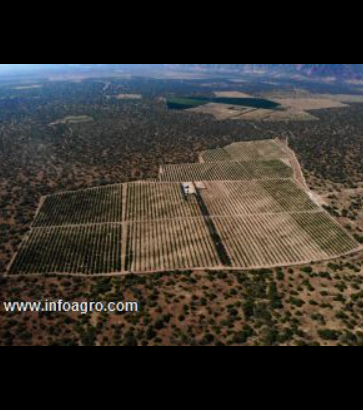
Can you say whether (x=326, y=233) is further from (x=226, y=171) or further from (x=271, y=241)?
(x=226, y=171)

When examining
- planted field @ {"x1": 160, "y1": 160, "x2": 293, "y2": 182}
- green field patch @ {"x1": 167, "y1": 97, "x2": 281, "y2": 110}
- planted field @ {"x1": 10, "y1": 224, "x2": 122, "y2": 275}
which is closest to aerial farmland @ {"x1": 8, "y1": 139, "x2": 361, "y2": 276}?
planted field @ {"x1": 10, "y1": 224, "x2": 122, "y2": 275}

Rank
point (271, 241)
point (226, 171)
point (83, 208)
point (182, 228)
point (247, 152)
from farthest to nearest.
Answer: point (247, 152) → point (226, 171) → point (83, 208) → point (182, 228) → point (271, 241)

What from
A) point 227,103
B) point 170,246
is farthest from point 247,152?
point 227,103

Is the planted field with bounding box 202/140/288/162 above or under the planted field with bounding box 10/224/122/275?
above

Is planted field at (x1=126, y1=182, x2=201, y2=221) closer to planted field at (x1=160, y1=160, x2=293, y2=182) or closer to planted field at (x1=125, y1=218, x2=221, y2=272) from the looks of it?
planted field at (x1=125, y1=218, x2=221, y2=272)
